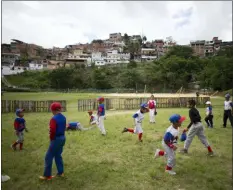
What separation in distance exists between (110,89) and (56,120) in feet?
158

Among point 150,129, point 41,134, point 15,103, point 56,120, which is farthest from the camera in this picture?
point 15,103

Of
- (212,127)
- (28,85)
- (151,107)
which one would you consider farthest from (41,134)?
(28,85)

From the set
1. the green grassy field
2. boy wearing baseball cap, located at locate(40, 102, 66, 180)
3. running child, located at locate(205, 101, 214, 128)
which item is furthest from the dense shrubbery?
boy wearing baseball cap, located at locate(40, 102, 66, 180)

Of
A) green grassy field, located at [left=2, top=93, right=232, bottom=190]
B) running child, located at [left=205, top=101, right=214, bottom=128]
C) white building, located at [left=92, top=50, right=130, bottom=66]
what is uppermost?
white building, located at [left=92, top=50, right=130, bottom=66]

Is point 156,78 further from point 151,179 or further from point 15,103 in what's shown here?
point 151,179

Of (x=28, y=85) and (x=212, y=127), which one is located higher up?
(x=28, y=85)

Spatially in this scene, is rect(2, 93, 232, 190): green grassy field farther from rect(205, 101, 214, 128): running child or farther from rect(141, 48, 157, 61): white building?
rect(141, 48, 157, 61): white building

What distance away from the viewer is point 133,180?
585 centimetres

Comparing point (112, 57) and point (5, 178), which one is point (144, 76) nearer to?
point (112, 57)

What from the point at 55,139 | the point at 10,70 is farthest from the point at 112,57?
the point at 55,139

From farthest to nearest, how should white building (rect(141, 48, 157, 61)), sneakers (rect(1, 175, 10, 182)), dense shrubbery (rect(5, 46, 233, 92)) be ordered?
white building (rect(141, 48, 157, 61)) → dense shrubbery (rect(5, 46, 233, 92)) → sneakers (rect(1, 175, 10, 182))

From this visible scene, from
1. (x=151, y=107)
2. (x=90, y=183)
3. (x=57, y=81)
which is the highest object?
(x=57, y=81)

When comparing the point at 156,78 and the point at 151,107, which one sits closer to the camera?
the point at 151,107

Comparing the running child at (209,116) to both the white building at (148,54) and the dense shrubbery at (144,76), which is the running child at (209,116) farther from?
the white building at (148,54)
